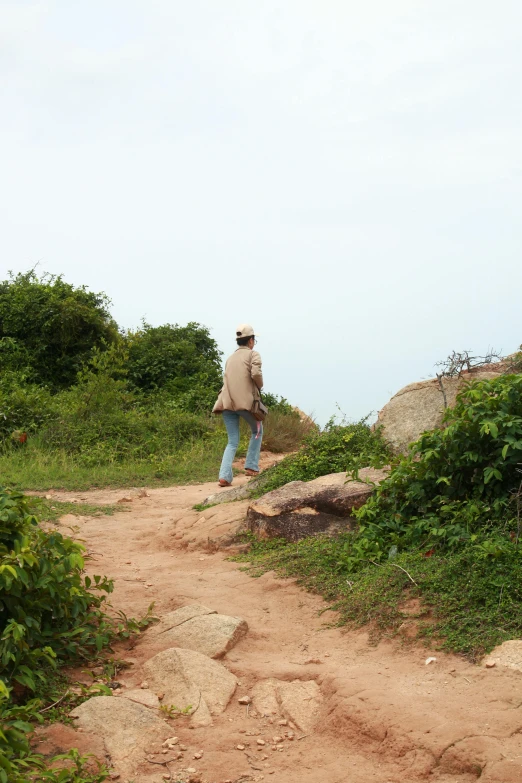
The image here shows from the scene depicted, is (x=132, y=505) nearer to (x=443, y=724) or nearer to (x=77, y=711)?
(x=77, y=711)

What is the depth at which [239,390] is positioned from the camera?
9.23 meters

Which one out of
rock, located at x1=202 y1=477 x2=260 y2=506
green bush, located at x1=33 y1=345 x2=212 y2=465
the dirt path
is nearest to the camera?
the dirt path

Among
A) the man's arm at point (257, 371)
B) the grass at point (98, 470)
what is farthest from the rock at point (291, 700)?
the grass at point (98, 470)

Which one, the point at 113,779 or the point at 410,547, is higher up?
the point at 410,547

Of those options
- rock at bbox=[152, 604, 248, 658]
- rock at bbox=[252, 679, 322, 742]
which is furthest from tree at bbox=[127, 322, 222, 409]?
rock at bbox=[252, 679, 322, 742]

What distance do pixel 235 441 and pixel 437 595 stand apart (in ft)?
16.1

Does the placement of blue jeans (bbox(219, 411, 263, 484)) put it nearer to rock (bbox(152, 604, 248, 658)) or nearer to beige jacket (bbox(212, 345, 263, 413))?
beige jacket (bbox(212, 345, 263, 413))

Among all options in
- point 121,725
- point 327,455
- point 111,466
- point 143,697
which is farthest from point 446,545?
point 111,466

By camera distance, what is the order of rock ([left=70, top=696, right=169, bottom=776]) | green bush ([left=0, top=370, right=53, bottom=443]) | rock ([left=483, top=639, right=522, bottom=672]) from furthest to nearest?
1. green bush ([left=0, top=370, right=53, bottom=443])
2. rock ([left=483, top=639, right=522, bottom=672])
3. rock ([left=70, top=696, right=169, bottom=776])

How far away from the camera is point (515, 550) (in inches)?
184

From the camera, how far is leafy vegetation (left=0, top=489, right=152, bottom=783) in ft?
10.7

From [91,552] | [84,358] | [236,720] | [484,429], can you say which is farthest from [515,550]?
[84,358]

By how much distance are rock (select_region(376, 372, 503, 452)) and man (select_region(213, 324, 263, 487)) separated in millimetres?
1506

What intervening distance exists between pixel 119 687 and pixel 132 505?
4.89 meters
